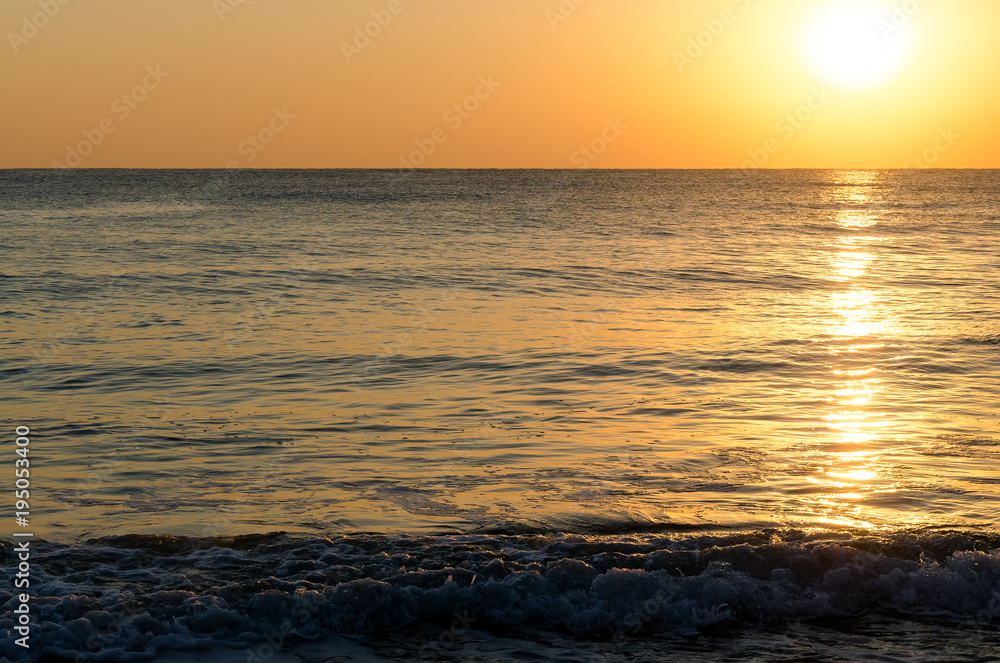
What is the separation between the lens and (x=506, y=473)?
9062 mm

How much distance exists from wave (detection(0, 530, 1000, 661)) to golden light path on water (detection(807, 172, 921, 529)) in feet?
2.85

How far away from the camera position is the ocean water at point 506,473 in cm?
622

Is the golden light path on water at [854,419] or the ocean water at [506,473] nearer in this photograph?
the ocean water at [506,473]

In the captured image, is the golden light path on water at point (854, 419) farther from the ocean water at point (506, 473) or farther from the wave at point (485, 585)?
the wave at point (485, 585)

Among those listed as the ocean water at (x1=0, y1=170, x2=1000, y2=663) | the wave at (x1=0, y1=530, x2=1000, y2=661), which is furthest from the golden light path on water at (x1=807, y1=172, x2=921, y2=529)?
the wave at (x1=0, y1=530, x2=1000, y2=661)

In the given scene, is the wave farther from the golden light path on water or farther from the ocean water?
the golden light path on water

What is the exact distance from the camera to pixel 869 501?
8.16m

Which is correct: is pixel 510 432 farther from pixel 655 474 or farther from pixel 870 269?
pixel 870 269

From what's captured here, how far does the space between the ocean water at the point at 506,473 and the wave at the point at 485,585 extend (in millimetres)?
21

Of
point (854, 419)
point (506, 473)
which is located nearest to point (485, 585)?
point (506, 473)

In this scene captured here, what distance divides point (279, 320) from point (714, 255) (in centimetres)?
1875

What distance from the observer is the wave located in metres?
6.14

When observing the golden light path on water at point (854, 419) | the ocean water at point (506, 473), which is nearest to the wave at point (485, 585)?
the ocean water at point (506, 473)

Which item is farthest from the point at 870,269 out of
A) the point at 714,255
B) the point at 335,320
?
the point at 335,320
